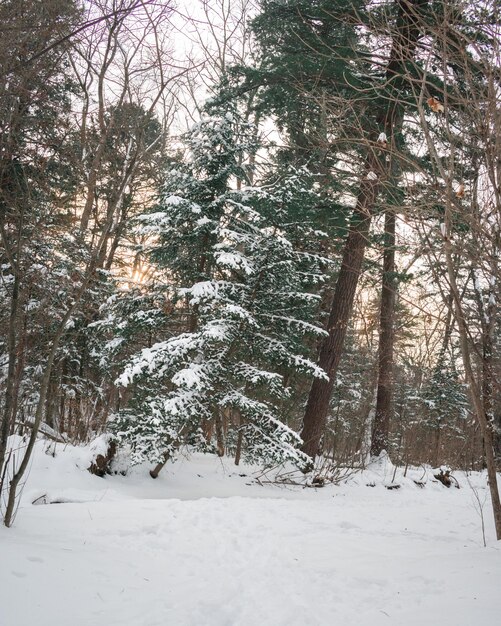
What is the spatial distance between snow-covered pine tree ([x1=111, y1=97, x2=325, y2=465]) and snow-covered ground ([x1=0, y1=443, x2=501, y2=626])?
125 cm

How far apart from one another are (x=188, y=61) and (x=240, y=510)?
15.7 ft

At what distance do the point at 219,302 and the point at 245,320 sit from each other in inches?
20.0

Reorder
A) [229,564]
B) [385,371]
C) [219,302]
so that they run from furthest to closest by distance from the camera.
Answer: [385,371], [219,302], [229,564]

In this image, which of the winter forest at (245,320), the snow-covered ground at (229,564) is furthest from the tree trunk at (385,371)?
the snow-covered ground at (229,564)

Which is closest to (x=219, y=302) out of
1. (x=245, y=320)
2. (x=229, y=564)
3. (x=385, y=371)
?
(x=245, y=320)

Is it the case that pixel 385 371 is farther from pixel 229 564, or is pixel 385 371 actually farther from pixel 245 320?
pixel 229 564

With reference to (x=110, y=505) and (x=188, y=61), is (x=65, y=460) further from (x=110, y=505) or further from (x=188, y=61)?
(x=188, y=61)

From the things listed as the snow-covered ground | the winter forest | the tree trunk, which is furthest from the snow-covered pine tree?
the tree trunk

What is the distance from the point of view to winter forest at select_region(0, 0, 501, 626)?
269cm

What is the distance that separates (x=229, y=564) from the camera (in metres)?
3.35

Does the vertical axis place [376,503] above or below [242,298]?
below

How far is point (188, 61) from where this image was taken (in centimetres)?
423

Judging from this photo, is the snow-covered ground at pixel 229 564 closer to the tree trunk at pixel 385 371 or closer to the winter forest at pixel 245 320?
the winter forest at pixel 245 320

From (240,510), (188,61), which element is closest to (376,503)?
(240,510)
